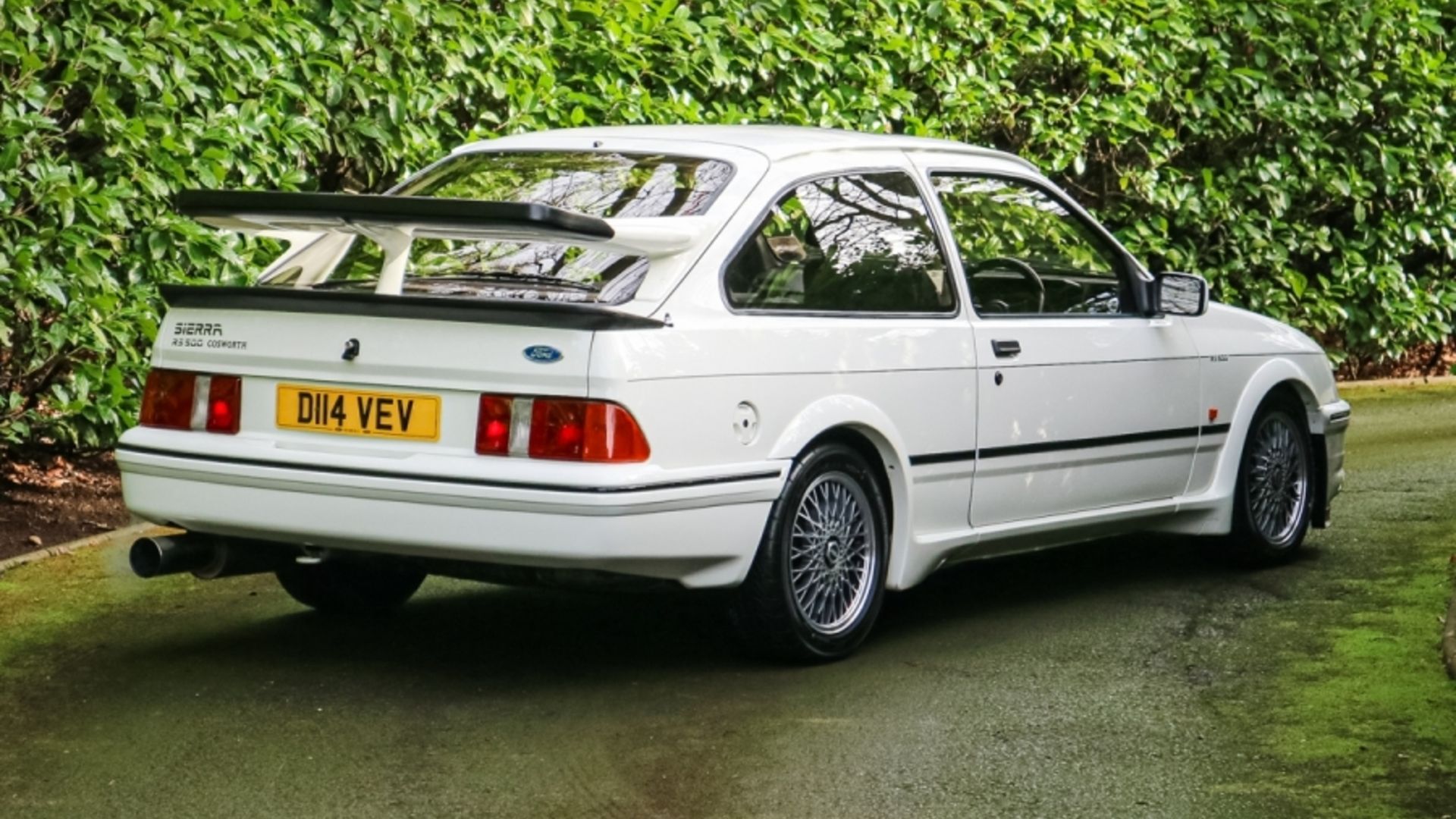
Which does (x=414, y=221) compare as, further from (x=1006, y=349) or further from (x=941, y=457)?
(x=1006, y=349)

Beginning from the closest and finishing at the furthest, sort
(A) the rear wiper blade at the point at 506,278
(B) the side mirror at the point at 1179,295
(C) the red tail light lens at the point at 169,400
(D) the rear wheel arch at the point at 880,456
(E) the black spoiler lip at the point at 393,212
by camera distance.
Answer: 1. (E) the black spoiler lip at the point at 393,212
2. (A) the rear wiper blade at the point at 506,278
3. (C) the red tail light lens at the point at 169,400
4. (D) the rear wheel arch at the point at 880,456
5. (B) the side mirror at the point at 1179,295

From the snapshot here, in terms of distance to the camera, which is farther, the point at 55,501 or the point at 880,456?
the point at 55,501

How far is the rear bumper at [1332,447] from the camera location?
9078mm

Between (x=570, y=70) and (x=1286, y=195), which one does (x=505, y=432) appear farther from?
(x=1286, y=195)

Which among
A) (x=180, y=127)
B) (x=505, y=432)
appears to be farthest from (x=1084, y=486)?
(x=180, y=127)

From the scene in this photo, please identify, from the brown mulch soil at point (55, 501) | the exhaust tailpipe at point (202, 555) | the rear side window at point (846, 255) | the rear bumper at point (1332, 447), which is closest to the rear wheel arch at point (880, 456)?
the rear side window at point (846, 255)

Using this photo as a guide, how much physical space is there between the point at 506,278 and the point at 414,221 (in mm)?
413

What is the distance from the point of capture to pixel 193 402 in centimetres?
658

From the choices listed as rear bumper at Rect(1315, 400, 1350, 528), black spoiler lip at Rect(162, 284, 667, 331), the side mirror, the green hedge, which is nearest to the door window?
the side mirror

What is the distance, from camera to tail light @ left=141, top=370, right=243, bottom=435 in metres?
6.50

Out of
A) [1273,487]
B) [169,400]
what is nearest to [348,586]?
[169,400]

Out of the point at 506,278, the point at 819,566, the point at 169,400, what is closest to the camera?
the point at 506,278

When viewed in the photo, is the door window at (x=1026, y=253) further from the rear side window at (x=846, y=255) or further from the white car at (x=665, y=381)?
the rear side window at (x=846, y=255)

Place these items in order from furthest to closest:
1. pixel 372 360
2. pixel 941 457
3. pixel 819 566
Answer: pixel 941 457 < pixel 819 566 < pixel 372 360
